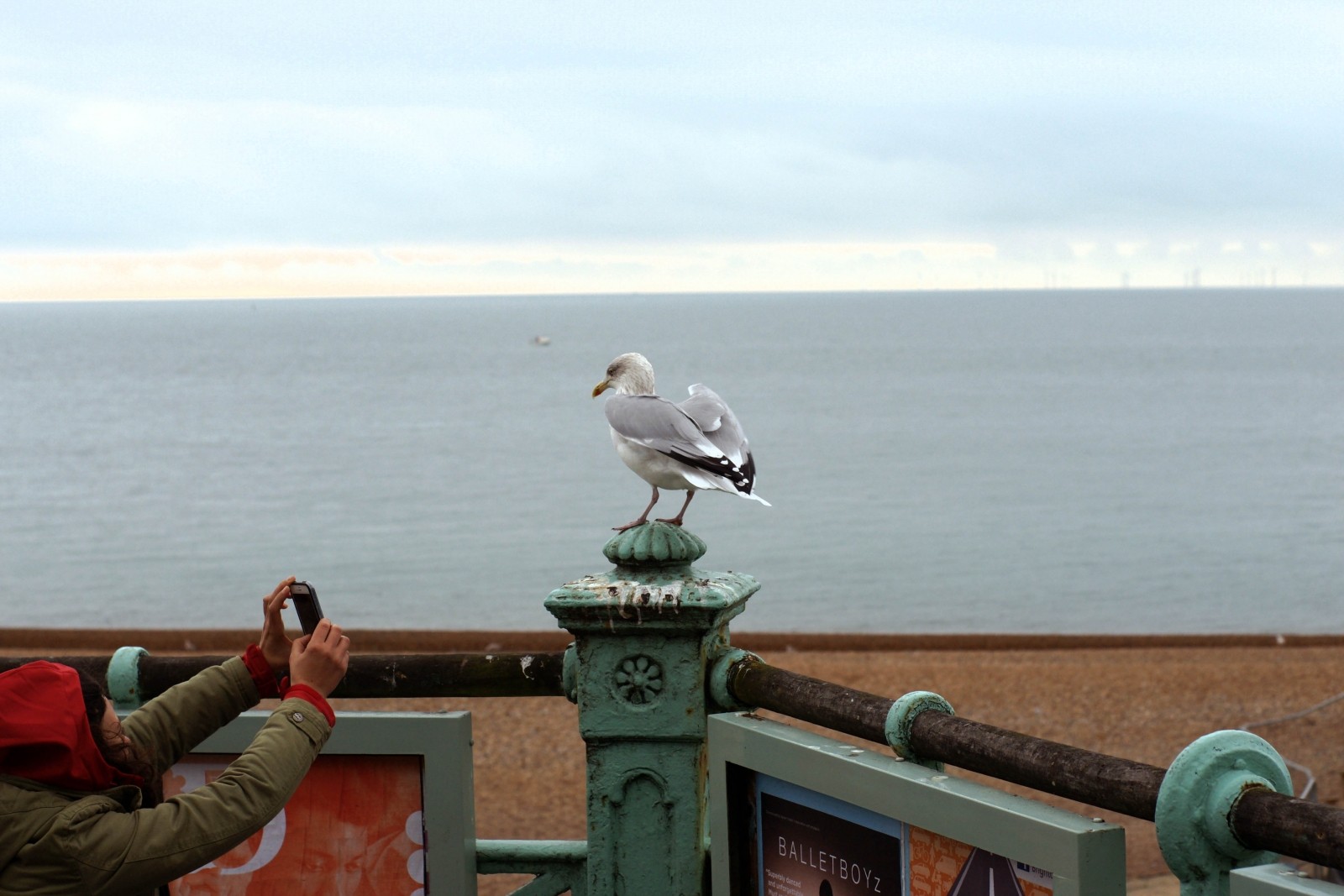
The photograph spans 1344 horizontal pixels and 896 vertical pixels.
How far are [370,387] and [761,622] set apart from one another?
92927mm

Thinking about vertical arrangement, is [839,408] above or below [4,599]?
above

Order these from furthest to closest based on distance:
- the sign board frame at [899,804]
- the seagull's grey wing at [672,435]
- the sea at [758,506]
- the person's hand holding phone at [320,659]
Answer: the sea at [758,506] < the seagull's grey wing at [672,435] < the person's hand holding phone at [320,659] < the sign board frame at [899,804]

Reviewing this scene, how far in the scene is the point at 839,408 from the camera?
90375mm

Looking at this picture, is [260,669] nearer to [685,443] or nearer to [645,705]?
[645,705]

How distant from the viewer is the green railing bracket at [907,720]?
2.90m

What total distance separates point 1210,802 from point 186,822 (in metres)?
1.56

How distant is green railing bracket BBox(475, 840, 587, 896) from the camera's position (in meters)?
3.69

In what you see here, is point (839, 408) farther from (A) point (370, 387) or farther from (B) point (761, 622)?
(B) point (761, 622)

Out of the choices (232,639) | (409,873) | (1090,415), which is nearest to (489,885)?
(409,873)

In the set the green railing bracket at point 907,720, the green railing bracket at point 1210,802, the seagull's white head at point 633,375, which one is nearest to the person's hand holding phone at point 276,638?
the green railing bracket at point 907,720

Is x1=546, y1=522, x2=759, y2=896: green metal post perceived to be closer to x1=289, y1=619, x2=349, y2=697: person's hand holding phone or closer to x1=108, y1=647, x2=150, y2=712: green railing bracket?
x1=289, y1=619, x2=349, y2=697: person's hand holding phone

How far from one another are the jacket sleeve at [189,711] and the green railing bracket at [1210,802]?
5.61 feet

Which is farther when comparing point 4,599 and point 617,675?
point 4,599

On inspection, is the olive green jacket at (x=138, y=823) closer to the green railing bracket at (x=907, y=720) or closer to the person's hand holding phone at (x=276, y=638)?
the person's hand holding phone at (x=276, y=638)
